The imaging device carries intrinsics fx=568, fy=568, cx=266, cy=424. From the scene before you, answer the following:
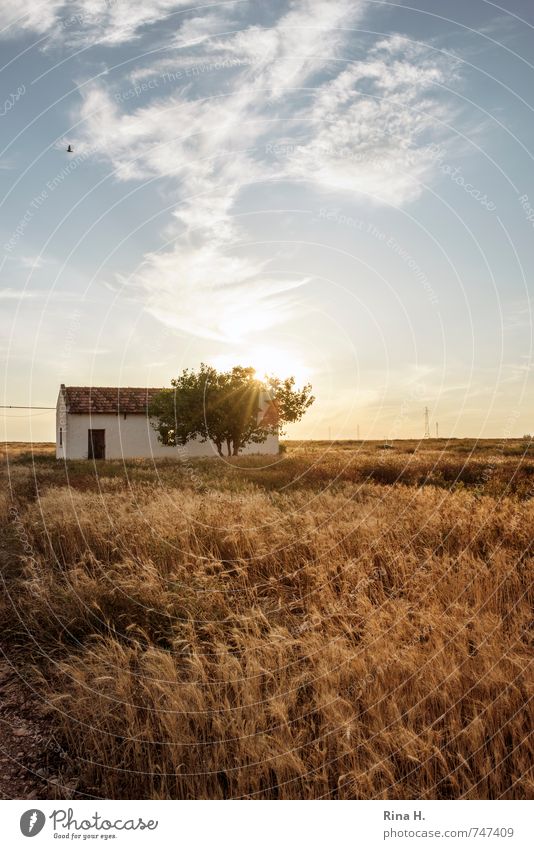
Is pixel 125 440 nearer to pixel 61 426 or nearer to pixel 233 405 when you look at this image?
pixel 61 426

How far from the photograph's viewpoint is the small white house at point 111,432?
40.1 m

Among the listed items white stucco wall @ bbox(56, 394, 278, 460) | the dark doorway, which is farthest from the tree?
the dark doorway

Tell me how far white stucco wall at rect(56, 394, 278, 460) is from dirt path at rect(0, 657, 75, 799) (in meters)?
35.0

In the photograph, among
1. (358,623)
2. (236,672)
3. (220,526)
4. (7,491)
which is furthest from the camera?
(7,491)

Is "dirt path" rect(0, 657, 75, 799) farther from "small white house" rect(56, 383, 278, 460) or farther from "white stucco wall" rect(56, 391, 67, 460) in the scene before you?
"white stucco wall" rect(56, 391, 67, 460)

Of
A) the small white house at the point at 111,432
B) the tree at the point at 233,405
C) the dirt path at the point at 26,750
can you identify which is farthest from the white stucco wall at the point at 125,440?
the dirt path at the point at 26,750

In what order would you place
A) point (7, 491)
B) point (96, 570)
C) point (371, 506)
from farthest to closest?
point (7, 491) → point (371, 506) → point (96, 570)

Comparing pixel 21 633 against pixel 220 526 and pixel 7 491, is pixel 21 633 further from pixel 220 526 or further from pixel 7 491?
pixel 7 491

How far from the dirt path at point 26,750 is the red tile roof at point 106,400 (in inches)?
1424

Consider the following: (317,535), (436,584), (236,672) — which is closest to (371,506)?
(317,535)

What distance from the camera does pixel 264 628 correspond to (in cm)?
521

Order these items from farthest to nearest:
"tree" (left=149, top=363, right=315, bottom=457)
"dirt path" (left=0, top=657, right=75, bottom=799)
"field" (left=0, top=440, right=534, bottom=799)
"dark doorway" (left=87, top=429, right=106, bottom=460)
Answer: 1. "dark doorway" (left=87, top=429, right=106, bottom=460)
2. "tree" (left=149, top=363, right=315, bottom=457)
3. "dirt path" (left=0, top=657, right=75, bottom=799)
4. "field" (left=0, top=440, right=534, bottom=799)

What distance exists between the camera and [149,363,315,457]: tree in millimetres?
32781
